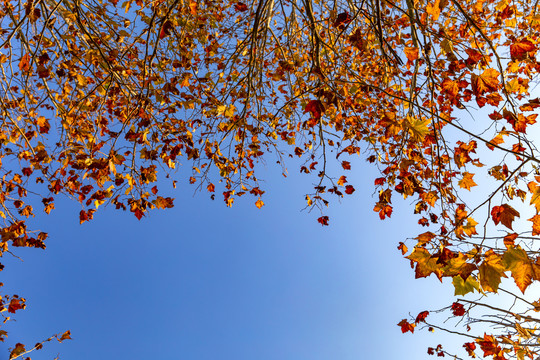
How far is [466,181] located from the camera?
3.33m

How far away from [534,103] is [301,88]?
274 cm

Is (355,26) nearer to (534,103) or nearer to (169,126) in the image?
(534,103)

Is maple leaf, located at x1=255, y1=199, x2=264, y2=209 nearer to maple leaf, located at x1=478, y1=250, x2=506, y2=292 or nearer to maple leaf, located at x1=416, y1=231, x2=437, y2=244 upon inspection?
maple leaf, located at x1=416, y1=231, x2=437, y2=244

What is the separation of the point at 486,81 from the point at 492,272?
3.89 ft

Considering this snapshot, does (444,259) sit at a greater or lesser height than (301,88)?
lesser

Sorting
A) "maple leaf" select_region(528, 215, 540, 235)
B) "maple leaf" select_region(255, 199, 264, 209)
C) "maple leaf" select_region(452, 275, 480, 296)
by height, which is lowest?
"maple leaf" select_region(452, 275, 480, 296)

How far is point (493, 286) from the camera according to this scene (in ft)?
5.25

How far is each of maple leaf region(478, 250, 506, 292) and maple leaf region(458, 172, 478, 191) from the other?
1.92 meters

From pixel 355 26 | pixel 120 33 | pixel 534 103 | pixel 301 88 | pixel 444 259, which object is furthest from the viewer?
pixel 301 88

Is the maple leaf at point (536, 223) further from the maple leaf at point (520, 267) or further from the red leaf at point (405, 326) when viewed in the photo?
the red leaf at point (405, 326)

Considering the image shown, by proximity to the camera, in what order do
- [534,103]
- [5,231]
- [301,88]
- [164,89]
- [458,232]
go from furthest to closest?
[301,88] → [164,89] → [5,231] → [534,103] → [458,232]

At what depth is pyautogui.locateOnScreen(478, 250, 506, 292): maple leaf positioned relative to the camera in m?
1.59

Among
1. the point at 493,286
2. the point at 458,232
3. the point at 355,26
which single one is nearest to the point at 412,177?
the point at 458,232

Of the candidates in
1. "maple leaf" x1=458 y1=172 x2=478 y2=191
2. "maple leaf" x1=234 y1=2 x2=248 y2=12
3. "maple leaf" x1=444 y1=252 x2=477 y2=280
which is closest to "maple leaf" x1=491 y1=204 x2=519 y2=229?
"maple leaf" x1=444 y1=252 x2=477 y2=280
